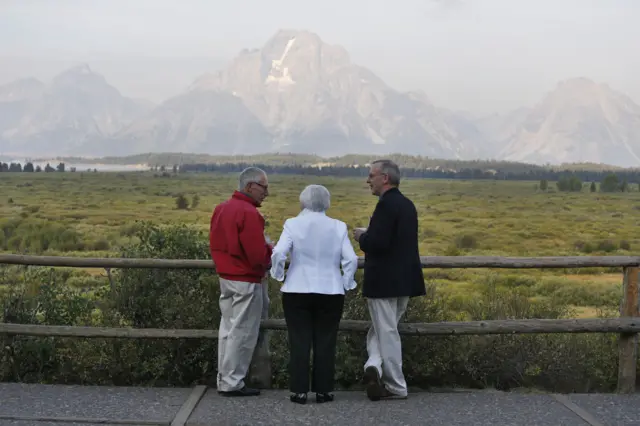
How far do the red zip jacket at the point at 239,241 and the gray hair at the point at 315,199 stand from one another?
0.39 m

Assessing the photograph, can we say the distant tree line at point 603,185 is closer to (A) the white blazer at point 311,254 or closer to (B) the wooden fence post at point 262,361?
(B) the wooden fence post at point 262,361

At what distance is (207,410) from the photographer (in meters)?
5.56

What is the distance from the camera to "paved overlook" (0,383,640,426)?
5.35m

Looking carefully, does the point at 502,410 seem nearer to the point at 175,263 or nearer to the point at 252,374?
the point at 252,374

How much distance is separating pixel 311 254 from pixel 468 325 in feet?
4.78

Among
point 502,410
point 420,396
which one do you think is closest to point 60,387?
point 420,396

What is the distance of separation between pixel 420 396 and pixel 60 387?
2.89m

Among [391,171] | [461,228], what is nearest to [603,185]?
[461,228]

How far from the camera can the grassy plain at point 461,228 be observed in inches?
1109

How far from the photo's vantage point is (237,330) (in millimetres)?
5758

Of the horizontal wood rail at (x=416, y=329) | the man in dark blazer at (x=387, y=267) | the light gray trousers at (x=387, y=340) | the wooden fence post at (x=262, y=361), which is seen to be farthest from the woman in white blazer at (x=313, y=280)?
the wooden fence post at (x=262, y=361)

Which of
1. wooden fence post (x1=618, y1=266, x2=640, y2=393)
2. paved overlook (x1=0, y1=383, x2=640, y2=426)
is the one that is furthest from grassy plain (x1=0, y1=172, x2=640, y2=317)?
paved overlook (x1=0, y1=383, x2=640, y2=426)

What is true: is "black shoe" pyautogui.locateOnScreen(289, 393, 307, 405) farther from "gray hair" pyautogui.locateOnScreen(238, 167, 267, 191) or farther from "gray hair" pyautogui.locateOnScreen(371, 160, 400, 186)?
"gray hair" pyautogui.locateOnScreen(371, 160, 400, 186)

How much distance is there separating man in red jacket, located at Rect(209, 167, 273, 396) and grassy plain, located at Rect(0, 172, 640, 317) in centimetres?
329
